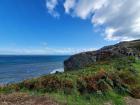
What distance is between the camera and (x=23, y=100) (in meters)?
11.9

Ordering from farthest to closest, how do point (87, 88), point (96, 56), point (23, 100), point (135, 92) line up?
point (96, 56)
point (135, 92)
point (87, 88)
point (23, 100)

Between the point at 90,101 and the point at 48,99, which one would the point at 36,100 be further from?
the point at 90,101

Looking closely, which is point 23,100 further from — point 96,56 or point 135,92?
point 96,56

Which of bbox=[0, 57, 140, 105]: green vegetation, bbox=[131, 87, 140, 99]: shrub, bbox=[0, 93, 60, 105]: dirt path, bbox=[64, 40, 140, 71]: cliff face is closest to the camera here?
bbox=[0, 93, 60, 105]: dirt path

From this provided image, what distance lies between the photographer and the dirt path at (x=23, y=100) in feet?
37.7

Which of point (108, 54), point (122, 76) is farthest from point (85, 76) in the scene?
point (108, 54)

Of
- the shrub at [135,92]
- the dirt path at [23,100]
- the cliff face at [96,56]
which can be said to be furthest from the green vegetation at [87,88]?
the cliff face at [96,56]

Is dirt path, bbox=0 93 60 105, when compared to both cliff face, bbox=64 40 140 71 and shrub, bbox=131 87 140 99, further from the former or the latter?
cliff face, bbox=64 40 140 71

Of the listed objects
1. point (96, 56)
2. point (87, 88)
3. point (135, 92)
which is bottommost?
point (135, 92)

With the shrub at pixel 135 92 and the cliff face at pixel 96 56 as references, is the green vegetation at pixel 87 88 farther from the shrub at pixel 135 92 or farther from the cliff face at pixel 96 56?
the cliff face at pixel 96 56

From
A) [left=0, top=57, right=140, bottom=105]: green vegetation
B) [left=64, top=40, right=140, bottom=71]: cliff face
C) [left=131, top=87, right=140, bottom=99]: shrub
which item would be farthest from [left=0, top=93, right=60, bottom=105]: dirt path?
[left=64, top=40, right=140, bottom=71]: cliff face

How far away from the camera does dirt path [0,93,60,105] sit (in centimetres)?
1149

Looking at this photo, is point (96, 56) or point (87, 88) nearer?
point (87, 88)

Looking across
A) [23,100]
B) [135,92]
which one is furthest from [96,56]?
[23,100]
